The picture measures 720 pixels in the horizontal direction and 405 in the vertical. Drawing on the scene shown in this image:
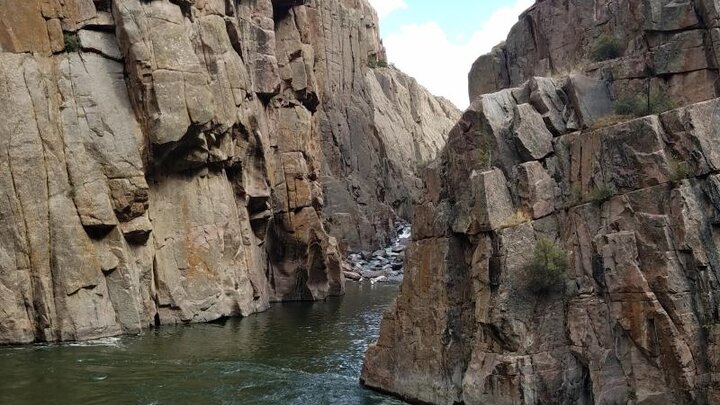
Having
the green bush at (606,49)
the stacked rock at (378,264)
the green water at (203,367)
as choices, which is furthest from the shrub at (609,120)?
the stacked rock at (378,264)

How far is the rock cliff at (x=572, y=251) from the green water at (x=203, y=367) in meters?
3.11

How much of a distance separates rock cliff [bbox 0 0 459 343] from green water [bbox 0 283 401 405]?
251cm

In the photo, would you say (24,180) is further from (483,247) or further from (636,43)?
(636,43)

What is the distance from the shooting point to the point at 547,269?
15508mm

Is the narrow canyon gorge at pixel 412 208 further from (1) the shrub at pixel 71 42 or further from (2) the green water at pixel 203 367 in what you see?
(2) the green water at pixel 203 367

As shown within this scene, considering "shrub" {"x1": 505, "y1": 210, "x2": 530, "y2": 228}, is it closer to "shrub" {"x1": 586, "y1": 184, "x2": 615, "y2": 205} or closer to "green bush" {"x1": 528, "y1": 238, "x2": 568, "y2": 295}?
"green bush" {"x1": 528, "y1": 238, "x2": 568, "y2": 295}

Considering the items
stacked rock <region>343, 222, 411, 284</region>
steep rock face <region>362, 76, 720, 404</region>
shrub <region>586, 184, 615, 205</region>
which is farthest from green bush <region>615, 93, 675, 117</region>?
stacked rock <region>343, 222, 411, 284</region>

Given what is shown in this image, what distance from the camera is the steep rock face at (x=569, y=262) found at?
1370 cm

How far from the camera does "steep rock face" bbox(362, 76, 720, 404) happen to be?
13695 millimetres

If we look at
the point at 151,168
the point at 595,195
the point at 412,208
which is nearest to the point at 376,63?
the point at 412,208

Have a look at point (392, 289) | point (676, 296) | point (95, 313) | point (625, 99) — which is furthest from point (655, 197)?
point (392, 289)

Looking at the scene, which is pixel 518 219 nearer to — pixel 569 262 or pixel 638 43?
pixel 569 262

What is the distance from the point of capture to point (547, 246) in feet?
51.6

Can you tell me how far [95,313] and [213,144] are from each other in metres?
12.3
